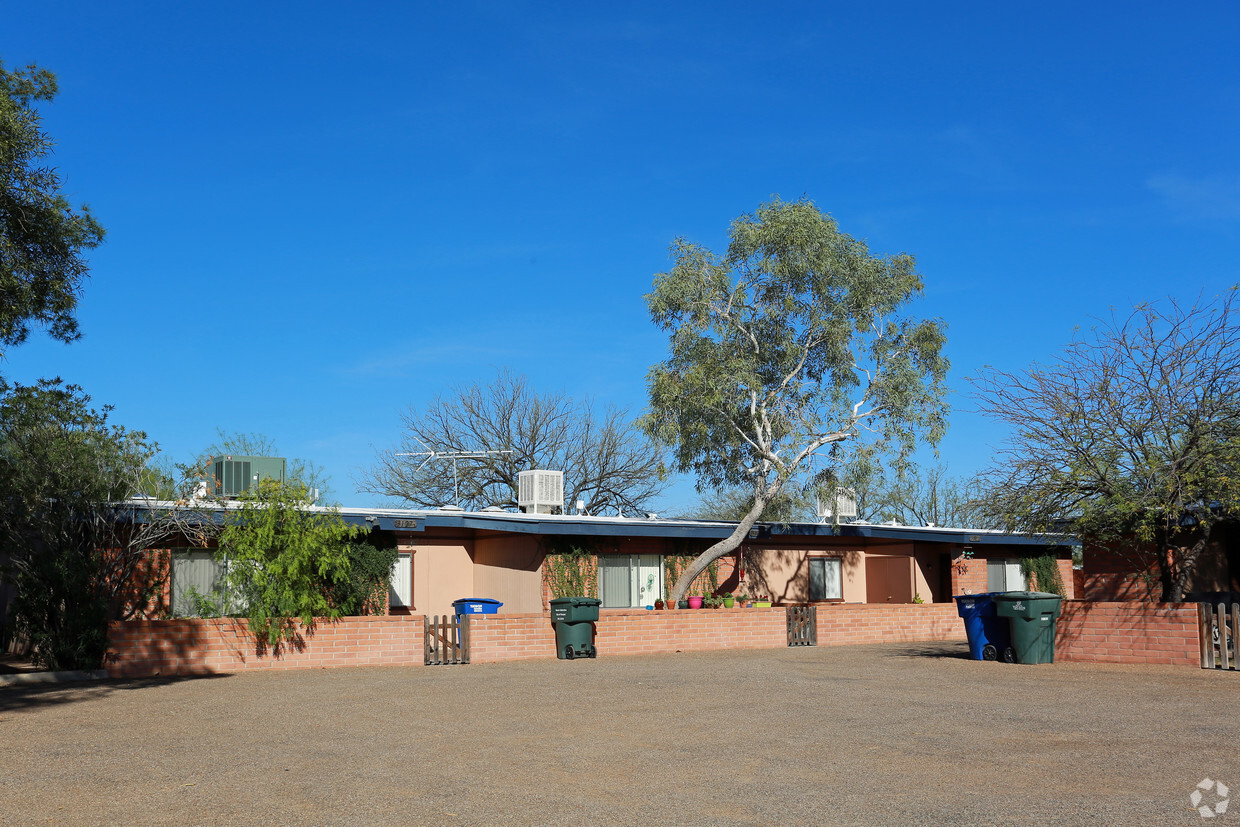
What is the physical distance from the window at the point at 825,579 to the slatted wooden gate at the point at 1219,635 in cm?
1181

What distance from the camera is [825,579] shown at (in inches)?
1111

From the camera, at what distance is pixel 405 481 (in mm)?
42469

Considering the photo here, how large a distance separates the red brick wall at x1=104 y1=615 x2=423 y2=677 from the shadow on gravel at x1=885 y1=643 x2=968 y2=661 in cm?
904

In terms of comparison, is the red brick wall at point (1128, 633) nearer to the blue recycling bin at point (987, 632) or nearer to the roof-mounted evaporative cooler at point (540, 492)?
the blue recycling bin at point (987, 632)

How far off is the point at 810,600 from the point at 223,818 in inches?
884

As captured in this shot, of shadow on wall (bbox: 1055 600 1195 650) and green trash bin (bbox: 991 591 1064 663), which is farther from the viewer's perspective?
green trash bin (bbox: 991 591 1064 663)

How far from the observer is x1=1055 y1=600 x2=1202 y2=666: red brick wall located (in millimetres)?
17062

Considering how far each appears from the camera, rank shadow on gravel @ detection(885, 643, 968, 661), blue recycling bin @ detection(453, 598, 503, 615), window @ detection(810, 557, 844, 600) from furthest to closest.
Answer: window @ detection(810, 557, 844, 600), blue recycling bin @ detection(453, 598, 503, 615), shadow on gravel @ detection(885, 643, 968, 661)

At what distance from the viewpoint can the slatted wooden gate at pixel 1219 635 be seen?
16.3m

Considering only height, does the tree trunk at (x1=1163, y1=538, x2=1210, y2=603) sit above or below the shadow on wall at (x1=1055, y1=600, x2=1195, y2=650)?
above

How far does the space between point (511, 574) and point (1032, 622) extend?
33.7ft

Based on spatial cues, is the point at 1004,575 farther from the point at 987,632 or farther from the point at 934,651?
the point at 987,632

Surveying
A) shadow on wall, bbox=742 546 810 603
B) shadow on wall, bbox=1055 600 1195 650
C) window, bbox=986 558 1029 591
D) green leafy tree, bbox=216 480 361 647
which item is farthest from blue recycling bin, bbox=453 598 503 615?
window, bbox=986 558 1029 591

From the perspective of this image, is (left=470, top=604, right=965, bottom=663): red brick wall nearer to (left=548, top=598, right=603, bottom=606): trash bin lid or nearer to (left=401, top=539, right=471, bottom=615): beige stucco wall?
(left=548, top=598, right=603, bottom=606): trash bin lid
